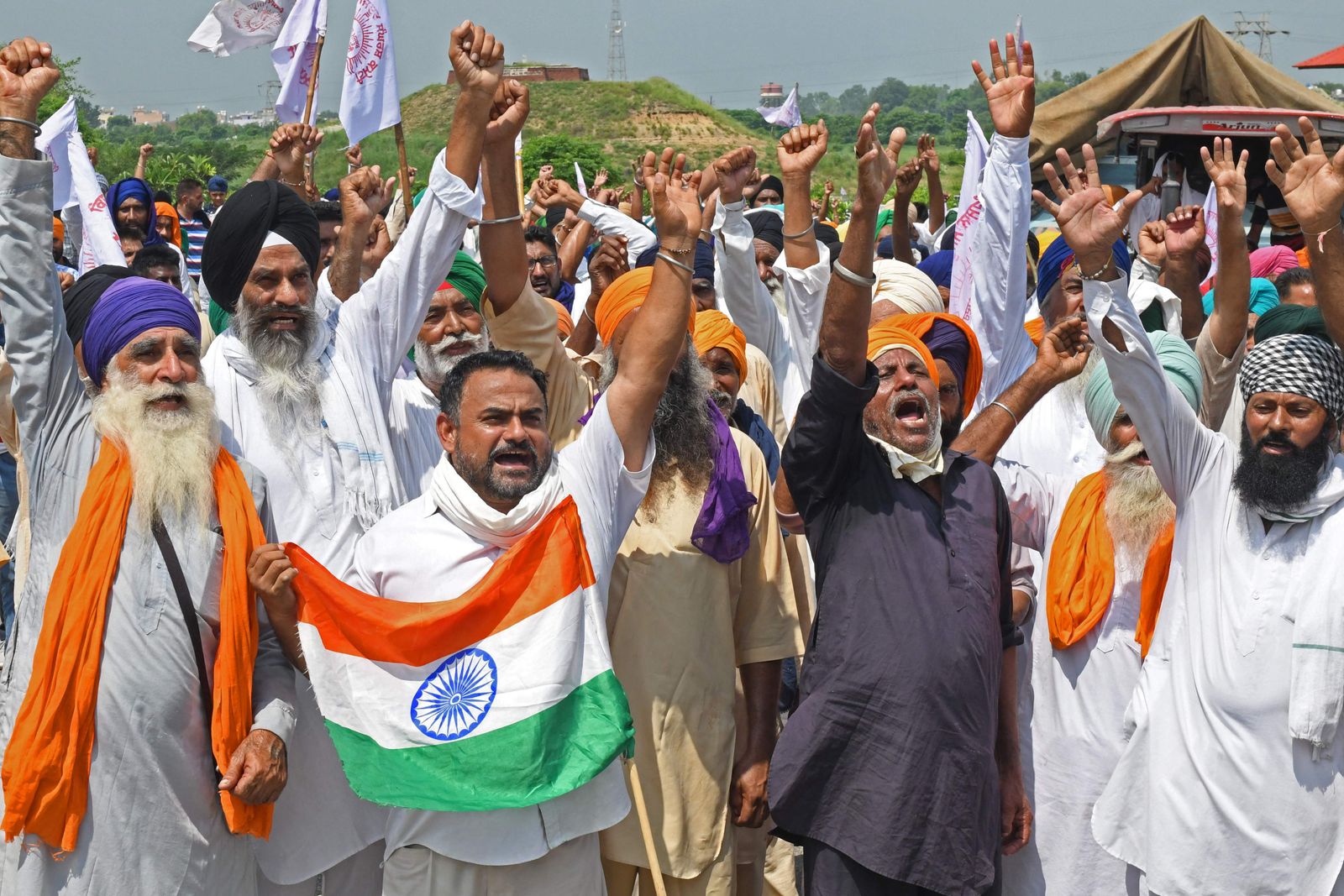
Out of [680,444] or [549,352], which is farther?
[549,352]

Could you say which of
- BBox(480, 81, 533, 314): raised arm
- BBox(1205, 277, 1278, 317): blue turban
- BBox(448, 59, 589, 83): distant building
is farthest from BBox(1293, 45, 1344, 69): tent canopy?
BBox(448, 59, 589, 83): distant building

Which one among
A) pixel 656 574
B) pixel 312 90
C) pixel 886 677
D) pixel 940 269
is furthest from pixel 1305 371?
pixel 312 90

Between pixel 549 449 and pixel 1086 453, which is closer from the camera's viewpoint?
pixel 549 449

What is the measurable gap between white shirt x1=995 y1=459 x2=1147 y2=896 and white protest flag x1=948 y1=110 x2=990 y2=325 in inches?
53.6

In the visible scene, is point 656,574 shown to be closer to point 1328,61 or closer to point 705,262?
point 705,262

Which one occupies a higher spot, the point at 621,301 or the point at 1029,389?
the point at 621,301

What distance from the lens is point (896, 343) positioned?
3.61 m

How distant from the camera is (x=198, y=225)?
36.3 feet

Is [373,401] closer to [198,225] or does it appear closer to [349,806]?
[349,806]

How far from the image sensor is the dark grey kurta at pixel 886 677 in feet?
10.6

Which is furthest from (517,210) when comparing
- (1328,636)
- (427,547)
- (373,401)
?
(1328,636)

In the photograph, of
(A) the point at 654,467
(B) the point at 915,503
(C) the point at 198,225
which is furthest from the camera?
(C) the point at 198,225

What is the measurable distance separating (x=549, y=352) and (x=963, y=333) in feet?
3.73

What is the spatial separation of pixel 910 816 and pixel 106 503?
191 centimetres
